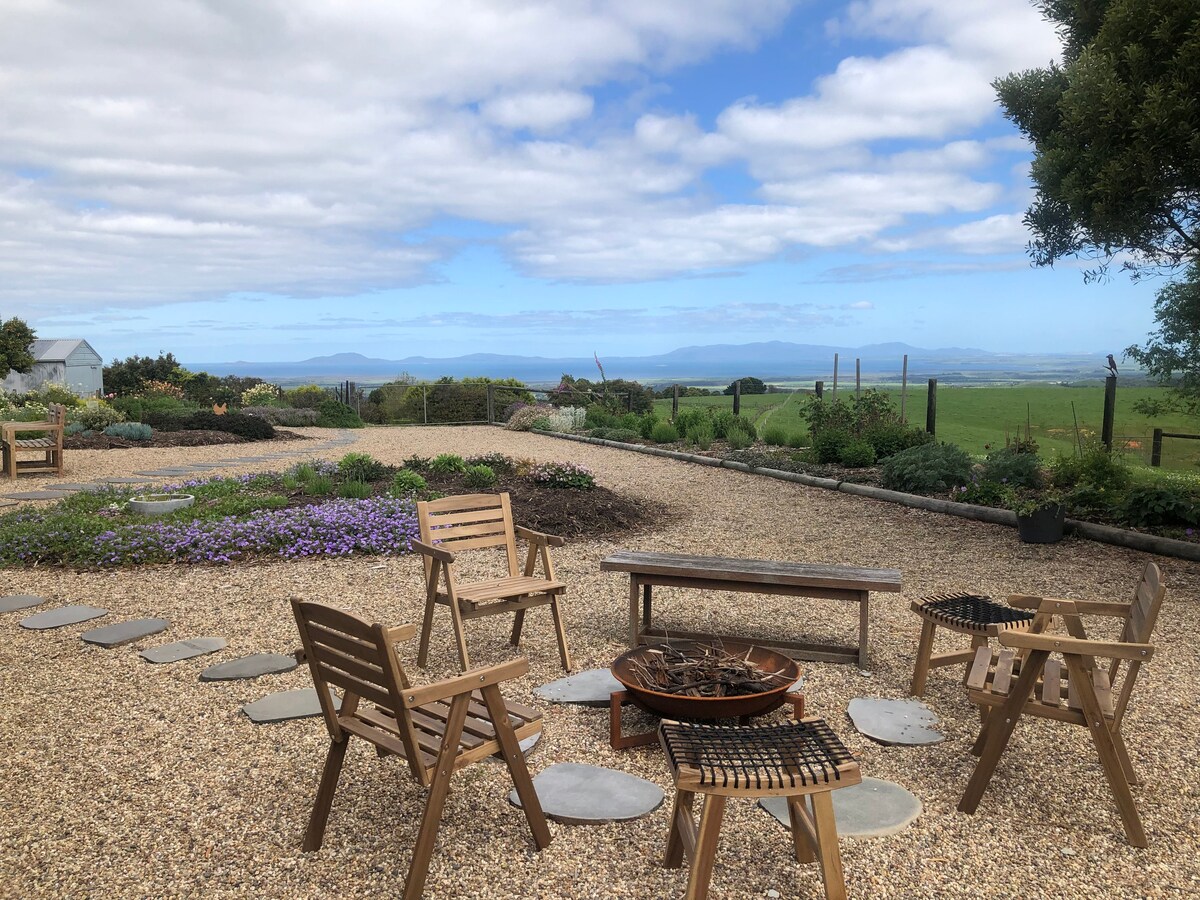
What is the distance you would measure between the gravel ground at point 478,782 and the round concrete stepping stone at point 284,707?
0.24ft

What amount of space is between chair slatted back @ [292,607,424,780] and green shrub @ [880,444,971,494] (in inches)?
331

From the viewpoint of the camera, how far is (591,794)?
3.26m

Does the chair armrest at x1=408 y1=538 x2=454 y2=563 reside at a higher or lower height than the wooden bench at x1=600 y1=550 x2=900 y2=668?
higher

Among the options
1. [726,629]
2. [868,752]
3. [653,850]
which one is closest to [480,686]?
[653,850]

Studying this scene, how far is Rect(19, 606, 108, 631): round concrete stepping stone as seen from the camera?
540cm

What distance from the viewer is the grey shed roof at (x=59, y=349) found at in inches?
1637

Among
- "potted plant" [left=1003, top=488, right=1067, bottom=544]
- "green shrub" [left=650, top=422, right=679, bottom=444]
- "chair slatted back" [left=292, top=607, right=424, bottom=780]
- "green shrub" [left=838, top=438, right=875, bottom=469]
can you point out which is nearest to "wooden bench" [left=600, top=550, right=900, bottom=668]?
"chair slatted back" [left=292, top=607, right=424, bottom=780]

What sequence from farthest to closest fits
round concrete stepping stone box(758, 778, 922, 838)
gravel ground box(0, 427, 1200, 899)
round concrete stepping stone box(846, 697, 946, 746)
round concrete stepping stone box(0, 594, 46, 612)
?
1. round concrete stepping stone box(0, 594, 46, 612)
2. round concrete stepping stone box(846, 697, 946, 746)
3. round concrete stepping stone box(758, 778, 922, 838)
4. gravel ground box(0, 427, 1200, 899)

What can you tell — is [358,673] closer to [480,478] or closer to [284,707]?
[284,707]

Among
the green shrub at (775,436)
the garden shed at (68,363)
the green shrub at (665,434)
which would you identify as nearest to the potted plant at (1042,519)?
the green shrub at (775,436)

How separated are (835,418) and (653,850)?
36.2 ft

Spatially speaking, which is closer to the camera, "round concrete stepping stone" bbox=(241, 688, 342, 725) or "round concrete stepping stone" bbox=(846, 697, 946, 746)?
"round concrete stepping stone" bbox=(846, 697, 946, 746)

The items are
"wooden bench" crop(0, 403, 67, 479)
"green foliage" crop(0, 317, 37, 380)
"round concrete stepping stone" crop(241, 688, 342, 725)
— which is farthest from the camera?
"green foliage" crop(0, 317, 37, 380)

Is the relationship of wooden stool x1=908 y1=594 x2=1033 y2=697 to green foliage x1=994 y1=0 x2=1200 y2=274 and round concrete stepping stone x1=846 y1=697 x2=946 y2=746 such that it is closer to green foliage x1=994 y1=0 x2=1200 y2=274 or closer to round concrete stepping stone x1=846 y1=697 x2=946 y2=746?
round concrete stepping stone x1=846 y1=697 x2=946 y2=746
